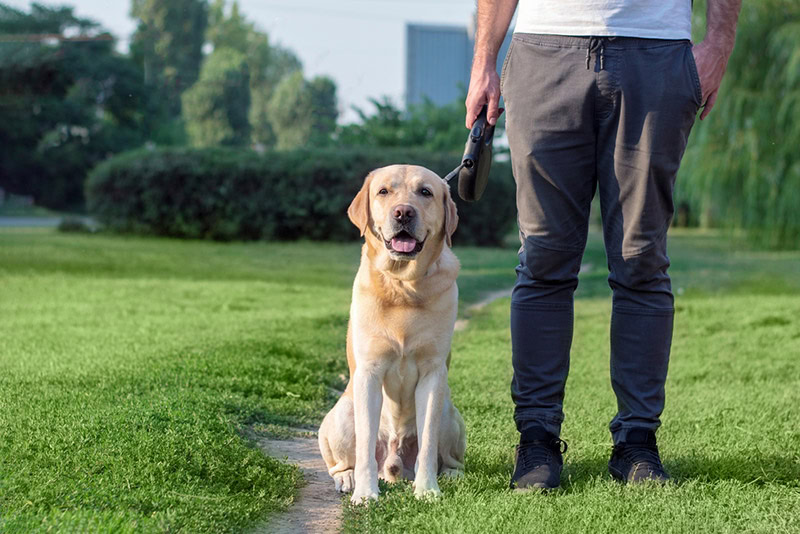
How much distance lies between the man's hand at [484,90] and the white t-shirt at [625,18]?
30 centimetres

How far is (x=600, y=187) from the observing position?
3.24 m

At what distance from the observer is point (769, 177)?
17.0 metres

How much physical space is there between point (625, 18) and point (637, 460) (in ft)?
5.01

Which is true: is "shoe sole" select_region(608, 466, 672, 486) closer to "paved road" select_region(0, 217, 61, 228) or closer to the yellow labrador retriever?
the yellow labrador retriever

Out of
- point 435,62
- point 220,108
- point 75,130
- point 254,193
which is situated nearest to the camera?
point 254,193

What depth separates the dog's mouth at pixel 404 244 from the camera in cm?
315

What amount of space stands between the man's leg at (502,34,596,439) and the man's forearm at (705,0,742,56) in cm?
47

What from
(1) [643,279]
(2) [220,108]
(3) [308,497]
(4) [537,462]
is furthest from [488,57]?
(2) [220,108]

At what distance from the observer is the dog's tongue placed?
3.15 metres

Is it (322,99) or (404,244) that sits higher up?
(322,99)

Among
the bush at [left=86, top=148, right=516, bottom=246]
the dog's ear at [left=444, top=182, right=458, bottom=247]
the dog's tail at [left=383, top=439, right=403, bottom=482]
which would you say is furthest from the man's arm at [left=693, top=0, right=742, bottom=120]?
the bush at [left=86, top=148, right=516, bottom=246]

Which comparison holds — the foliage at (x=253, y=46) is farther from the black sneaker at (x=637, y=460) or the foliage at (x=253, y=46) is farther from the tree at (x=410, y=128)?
the black sneaker at (x=637, y=460)

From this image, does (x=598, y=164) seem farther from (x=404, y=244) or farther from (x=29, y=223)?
(x=29, y=223)

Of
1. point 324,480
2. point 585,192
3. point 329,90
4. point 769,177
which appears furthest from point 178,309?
A: point 329,90
